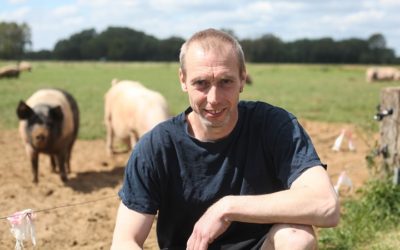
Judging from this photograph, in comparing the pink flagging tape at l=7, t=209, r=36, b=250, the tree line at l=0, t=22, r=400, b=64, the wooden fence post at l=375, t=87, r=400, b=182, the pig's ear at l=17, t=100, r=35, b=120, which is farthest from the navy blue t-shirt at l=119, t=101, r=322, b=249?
the tree line at l=0, t=22, r=400, b=64

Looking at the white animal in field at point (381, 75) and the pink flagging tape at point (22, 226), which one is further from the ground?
the pink flagging tape at point (22, 226)

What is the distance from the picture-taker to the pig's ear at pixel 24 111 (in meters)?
6.91

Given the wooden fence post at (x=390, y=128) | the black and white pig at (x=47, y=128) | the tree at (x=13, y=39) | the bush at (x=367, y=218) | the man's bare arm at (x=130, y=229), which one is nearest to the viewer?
the man's bare arm at (x=130, y=229)

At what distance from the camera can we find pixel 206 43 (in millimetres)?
2631

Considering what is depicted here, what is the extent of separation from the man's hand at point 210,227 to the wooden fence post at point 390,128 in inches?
122

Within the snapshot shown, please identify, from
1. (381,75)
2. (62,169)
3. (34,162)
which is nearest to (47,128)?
(34,162)

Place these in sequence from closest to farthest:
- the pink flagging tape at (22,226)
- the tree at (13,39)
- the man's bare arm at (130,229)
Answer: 1. the man's bare arm at (130,229)
2. the pink flagging tape at (22,226)
3. the tree at (13,39)

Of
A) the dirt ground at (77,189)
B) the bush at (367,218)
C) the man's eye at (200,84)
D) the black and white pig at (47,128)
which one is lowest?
the dirt ground at (77,189)

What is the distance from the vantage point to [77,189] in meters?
6.88

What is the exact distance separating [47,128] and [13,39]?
77.3 m

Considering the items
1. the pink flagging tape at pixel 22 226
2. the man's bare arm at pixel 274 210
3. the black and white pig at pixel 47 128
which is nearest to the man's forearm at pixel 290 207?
the man's bare arm at pixel 274 210

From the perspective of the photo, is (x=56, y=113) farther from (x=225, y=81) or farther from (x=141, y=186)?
(x=225, y=81)

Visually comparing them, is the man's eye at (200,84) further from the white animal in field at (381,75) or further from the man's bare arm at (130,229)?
the white animal in field at (381,75)

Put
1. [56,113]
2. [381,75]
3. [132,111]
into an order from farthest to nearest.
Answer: [381,75], [132,111], [56,113]
